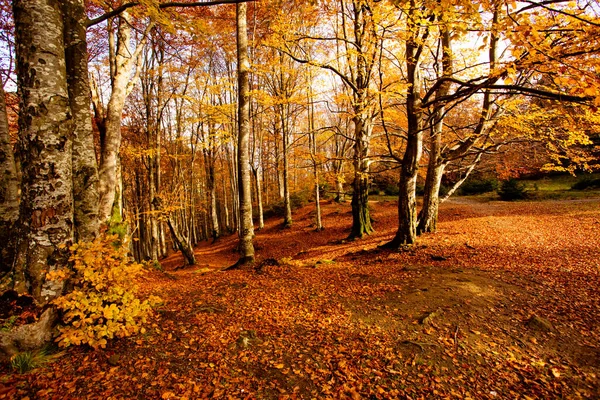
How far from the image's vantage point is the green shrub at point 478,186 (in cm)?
2276

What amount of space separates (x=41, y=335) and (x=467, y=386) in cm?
486

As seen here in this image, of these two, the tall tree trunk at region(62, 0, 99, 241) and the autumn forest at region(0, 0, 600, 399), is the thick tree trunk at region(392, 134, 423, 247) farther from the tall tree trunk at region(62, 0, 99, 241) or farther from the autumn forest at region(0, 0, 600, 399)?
the tall tree trunk at region(62, 0, 99, 241)

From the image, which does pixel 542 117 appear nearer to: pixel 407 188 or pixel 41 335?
pixel 407 188

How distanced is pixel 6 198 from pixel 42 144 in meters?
3.21

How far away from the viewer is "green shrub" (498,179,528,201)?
18406mm

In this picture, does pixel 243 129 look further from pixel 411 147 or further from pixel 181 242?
pixel 181 242

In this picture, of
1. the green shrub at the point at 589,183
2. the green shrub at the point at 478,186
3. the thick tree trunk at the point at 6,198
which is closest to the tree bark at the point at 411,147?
the thick tree trunk at the point at 6,198

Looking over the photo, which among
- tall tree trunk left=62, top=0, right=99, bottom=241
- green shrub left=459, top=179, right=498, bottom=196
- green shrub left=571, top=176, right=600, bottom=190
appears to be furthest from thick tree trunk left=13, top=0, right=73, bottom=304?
green shrub left=459, top=179, right=498, bottom=196

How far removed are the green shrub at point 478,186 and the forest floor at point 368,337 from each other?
695 inches

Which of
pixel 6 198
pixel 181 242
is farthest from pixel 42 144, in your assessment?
pixel 181 242

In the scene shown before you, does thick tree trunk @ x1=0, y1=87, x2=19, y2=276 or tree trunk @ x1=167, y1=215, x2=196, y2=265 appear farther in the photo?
tree trunk @ x1=167, y1=215, x2=196, y2=265

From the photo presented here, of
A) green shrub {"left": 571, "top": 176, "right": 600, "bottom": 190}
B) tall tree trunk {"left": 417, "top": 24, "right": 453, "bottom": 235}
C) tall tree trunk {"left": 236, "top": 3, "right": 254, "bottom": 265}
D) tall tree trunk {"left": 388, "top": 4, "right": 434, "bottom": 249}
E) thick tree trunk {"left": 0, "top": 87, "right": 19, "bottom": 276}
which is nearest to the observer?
thick tree trunk {"left": 0, "top": 87, "right": 19, "bottom": 276}

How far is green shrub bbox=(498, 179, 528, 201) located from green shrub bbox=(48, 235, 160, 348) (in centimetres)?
2246

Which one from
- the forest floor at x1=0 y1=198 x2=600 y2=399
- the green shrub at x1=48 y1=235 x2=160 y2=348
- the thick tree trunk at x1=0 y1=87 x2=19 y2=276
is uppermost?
the thick tree trunk at x1=0 y1=87 x2=19 y2=276
